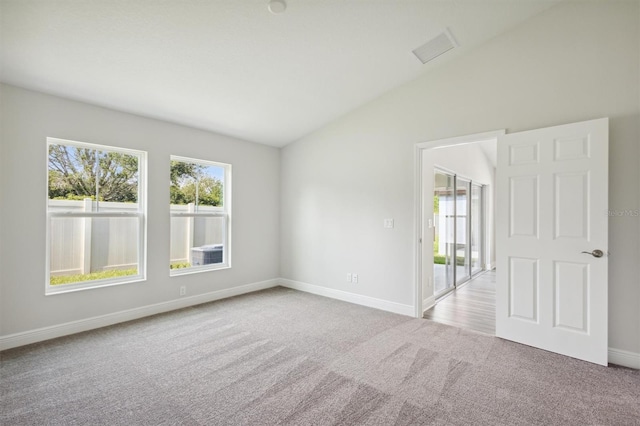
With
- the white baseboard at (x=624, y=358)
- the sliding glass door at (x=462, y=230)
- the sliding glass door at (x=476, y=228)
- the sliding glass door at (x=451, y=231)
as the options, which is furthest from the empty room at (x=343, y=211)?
the sliding glass door at (x=476, y=228)

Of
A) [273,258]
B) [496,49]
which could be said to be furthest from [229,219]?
[496,49]

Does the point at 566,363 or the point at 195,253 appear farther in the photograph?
the point at 195,253

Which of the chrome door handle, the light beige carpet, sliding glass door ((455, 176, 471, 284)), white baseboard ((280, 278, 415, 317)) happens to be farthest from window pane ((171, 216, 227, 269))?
the chrome door handle

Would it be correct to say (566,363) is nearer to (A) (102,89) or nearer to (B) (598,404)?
(B) (598,404)

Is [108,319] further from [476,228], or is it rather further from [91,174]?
[476,228]

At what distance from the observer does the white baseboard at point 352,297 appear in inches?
157

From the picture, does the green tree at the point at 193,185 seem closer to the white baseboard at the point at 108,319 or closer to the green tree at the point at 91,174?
the green tree at the point at 91,174

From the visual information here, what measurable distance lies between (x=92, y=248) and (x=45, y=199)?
2.33 feet

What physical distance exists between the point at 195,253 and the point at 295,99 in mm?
2666

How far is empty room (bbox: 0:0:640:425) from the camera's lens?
226 centimetres

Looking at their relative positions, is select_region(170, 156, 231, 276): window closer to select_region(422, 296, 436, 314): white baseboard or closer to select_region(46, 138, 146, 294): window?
select_region(46, 138, 146, 294): window

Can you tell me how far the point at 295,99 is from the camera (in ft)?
13.2

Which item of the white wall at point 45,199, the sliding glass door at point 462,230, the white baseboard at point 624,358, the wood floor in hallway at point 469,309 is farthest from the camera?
the sliding glass door at point 462,230

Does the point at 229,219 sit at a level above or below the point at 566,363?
above
